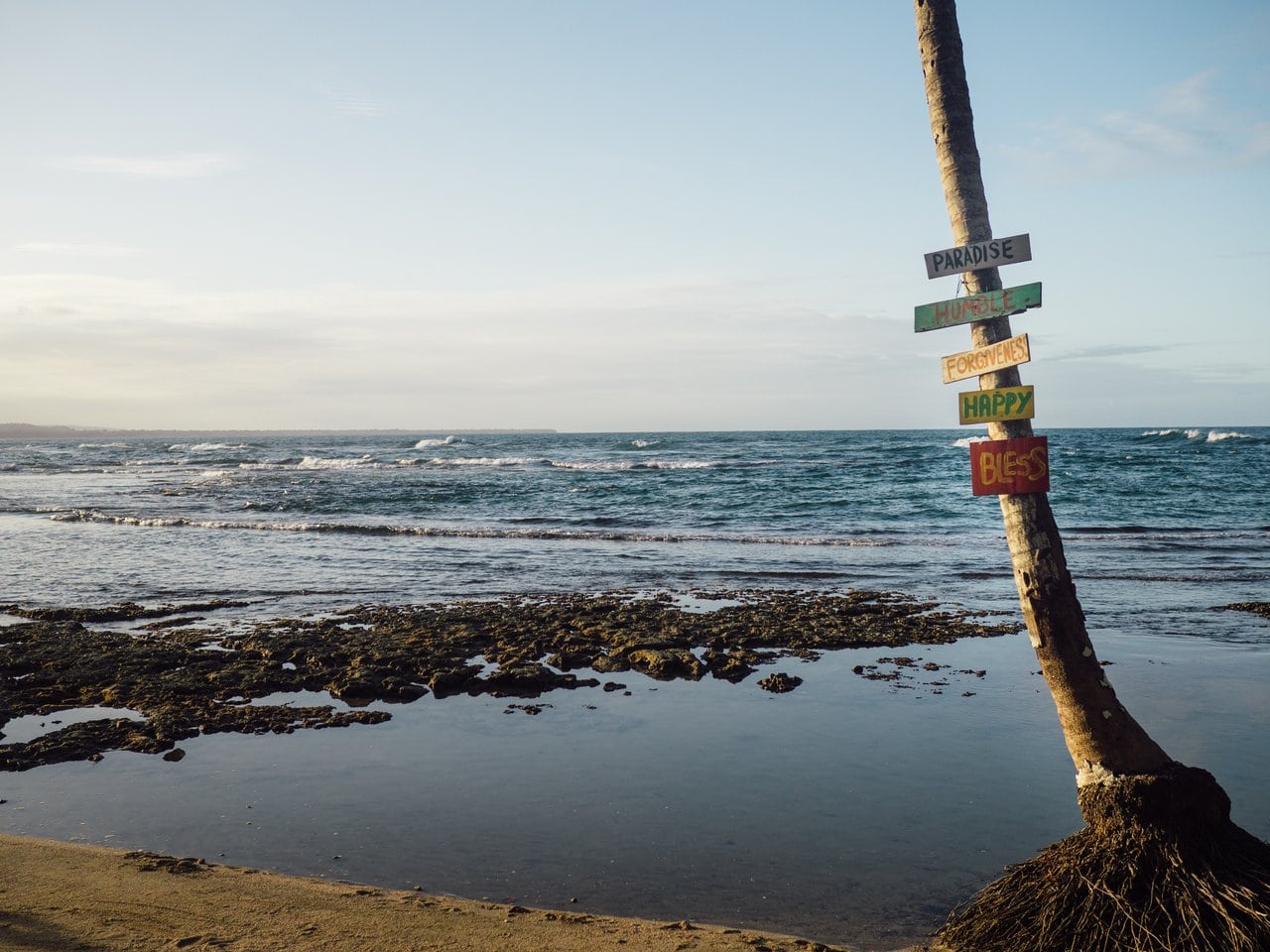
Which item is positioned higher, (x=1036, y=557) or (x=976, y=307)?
(x=976, y=307)

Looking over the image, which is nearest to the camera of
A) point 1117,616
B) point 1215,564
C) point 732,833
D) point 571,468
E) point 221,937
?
point 221,937

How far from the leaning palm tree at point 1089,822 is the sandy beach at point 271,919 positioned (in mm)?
762

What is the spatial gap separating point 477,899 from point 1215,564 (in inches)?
750

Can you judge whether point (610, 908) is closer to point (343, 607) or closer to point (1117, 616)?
point (343, 607)

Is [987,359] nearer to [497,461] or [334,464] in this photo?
[497,461]

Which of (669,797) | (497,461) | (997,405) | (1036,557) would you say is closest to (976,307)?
(997,405)

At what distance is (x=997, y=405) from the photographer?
514 centimetres

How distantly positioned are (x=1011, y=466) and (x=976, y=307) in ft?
3.11

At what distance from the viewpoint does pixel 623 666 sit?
10055 millimetres

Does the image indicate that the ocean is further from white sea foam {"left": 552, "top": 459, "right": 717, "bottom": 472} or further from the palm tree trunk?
white sea foam {"left": 552, "top": 459, "right": 717, "bottom": 472}

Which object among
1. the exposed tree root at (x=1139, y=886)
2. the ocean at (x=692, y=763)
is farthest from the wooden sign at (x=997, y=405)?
the ocean at (x=692, y=763)

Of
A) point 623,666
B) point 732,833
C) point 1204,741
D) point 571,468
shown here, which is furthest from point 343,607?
point 571,468

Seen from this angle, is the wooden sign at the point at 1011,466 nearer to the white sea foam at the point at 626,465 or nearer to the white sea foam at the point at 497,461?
the white sea foam at the point at 626,465

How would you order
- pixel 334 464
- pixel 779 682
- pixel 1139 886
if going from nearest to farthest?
1. pixel 1139 886
2. pixel 779 682
3. pixel 334 464
